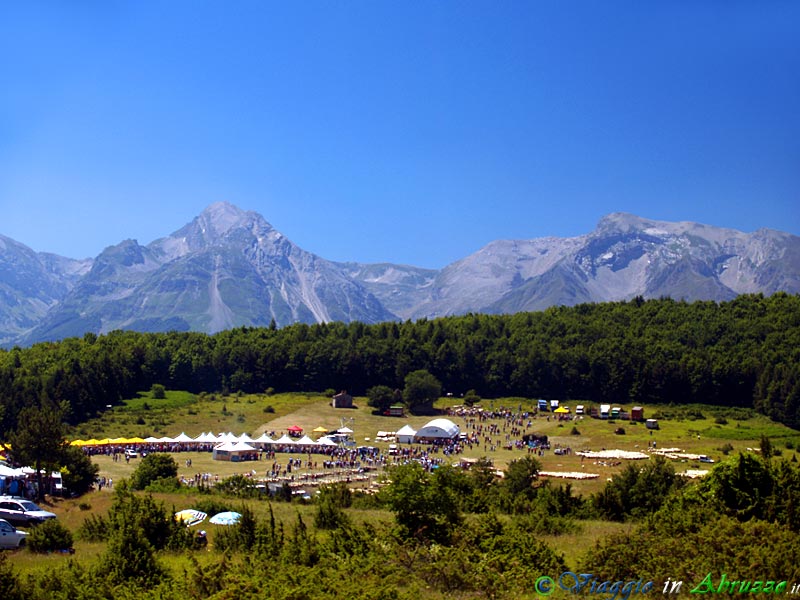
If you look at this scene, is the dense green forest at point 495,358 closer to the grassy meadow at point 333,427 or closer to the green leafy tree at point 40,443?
the grassy meadow at point 333,427

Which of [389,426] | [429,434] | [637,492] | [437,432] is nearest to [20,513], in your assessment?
[637,492]

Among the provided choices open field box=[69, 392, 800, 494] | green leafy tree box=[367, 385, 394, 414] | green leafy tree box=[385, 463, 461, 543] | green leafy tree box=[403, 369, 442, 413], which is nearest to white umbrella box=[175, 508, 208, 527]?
green leafy tree box=[385, 463, 461, 543]

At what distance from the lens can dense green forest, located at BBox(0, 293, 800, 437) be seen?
8456 cm

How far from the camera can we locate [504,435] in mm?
69562

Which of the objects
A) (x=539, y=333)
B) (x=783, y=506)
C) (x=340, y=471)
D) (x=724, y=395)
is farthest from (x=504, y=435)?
(x=783, y=506)

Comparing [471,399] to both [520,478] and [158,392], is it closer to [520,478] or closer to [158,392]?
[158,392]

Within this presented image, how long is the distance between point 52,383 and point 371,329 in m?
47.5

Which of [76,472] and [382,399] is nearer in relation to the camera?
[76,472]

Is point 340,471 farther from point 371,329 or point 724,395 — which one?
point 371,329

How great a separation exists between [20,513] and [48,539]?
5165 mm

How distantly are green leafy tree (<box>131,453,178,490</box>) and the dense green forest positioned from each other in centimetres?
3978

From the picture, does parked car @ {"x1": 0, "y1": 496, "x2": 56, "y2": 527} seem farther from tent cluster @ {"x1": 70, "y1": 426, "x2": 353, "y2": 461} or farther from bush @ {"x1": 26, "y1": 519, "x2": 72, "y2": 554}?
tent cluster @ {"x1": 70, "y1": 426, "x2": 353, "y2": 461}

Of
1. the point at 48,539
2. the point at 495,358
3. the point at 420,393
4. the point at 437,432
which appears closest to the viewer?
the point at 48,539

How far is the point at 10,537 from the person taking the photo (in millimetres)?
20844
